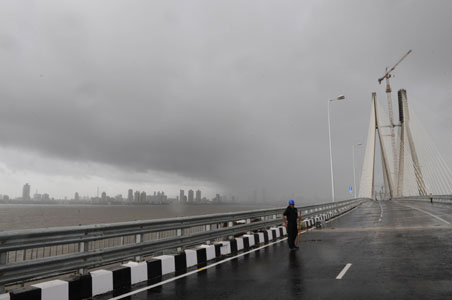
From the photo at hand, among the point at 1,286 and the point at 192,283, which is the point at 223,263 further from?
the point at 1,286

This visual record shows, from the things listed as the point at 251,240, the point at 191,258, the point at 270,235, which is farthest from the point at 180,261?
the point at 270,235

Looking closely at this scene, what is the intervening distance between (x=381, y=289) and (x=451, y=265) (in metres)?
3.10

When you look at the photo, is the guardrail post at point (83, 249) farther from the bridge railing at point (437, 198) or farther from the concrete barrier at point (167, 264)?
the bridge railing at point (437, 198)

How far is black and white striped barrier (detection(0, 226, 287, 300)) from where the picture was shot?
5586 mm

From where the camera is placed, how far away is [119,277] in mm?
7086

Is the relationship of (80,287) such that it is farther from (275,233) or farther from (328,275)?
(275,233)

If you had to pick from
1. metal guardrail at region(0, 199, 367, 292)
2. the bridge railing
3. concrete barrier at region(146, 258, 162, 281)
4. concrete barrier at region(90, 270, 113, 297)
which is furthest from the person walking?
the bridge railing

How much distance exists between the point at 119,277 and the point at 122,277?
0.09m

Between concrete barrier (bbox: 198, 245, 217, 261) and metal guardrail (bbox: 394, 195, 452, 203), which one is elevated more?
concrete barrier (bbox: 198, 245, 217, 261)

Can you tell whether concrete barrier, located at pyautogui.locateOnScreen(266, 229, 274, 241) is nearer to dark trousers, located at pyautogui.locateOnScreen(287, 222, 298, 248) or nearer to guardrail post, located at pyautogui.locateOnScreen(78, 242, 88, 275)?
dark trousers, located at pyautogui.locateOnScreen(287, 222, 298, 248)

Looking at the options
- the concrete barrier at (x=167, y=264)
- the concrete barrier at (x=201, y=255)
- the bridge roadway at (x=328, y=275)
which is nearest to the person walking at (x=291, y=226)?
the bridge roadway at (x=328, y=275)

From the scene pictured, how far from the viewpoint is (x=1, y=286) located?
205 inches

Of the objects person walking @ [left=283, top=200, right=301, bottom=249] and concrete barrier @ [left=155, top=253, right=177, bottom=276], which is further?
person walking @ [left=283, top=200, right=301, bottom=249]

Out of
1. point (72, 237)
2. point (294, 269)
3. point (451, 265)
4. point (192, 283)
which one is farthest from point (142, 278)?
point (451, 265)
